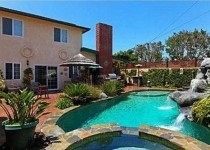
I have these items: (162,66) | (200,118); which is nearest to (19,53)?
(200,118)

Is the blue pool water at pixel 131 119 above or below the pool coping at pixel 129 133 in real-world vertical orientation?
below

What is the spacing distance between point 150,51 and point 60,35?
112ft

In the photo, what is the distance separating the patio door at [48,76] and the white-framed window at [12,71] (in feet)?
5.32

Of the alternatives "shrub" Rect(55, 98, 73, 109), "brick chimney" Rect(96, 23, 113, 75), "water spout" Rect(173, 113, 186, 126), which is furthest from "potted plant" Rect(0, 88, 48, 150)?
"brick chimney" Rect(96, 23, 113, 75)

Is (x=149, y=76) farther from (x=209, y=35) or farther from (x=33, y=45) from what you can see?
(x=209, y=35)

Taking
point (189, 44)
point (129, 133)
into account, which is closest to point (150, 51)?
point (189, 44)

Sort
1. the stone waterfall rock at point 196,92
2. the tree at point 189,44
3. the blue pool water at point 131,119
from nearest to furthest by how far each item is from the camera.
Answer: the blue pool water at point 131,119, the stone waterfall rock at point 196,92, the tree at point 189,44

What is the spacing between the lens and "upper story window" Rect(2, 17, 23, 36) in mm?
15875

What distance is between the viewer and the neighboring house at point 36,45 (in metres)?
16.0

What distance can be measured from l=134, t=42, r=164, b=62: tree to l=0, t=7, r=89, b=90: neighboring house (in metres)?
31.1

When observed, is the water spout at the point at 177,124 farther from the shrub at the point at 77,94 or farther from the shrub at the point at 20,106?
the shrub at the point at 77,94

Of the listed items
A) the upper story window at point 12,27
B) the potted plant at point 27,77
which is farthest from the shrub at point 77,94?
the upper story window at point 12,27

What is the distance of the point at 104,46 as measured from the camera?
23.1m

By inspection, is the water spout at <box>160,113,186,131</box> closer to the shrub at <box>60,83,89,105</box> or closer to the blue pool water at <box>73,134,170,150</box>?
the blue pool water at <box>73,134,170,150</box>
